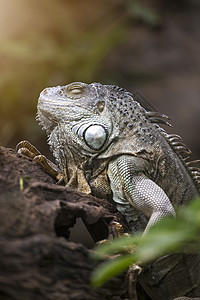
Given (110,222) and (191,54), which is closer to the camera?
(110,222)

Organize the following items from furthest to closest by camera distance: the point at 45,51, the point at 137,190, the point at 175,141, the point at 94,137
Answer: the point at 45,51
the point at 175,141
the point at 94,137
the point at 137,190

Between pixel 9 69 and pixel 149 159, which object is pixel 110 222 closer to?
pixel 149 159

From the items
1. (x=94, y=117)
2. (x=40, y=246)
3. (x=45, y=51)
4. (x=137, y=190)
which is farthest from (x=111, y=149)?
(x=45, y=51)

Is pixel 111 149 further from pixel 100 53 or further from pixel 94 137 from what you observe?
pixel 100 53

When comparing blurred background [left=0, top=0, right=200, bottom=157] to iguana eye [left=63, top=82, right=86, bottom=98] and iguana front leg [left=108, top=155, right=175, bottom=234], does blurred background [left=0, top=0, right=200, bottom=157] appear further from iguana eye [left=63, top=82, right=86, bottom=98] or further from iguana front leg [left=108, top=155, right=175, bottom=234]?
iguana front leg [left=108, top=155, right=175, bottom=234]

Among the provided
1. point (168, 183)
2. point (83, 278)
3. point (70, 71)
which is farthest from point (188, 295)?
point (70, 71)

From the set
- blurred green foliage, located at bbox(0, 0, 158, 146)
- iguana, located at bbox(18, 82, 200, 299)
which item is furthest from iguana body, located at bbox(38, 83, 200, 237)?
blurred green foliage, located at bbox(0, 0, 158, 146)

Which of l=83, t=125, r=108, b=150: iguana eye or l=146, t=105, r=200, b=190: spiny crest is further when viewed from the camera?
l=146, t=105, r=200, b=190: spiny crest
